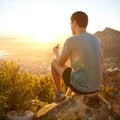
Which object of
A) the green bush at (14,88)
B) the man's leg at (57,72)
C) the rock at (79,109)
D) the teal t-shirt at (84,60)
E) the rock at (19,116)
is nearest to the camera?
the teal t-shirt at (84,60)

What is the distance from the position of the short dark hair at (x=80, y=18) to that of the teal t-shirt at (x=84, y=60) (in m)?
0.26

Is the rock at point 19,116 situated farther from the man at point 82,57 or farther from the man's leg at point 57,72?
the man at point 82,57

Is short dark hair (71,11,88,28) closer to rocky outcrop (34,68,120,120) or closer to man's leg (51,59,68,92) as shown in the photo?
man's leg (51,59,68,92)

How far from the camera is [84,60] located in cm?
690

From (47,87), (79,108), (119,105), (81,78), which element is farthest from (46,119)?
(47,87)

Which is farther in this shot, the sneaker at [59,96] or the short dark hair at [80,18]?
the sneaker at [59,96]

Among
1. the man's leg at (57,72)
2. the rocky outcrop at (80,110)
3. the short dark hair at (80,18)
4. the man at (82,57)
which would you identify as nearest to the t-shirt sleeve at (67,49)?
the man at (82,57)

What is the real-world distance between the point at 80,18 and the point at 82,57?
1.00m

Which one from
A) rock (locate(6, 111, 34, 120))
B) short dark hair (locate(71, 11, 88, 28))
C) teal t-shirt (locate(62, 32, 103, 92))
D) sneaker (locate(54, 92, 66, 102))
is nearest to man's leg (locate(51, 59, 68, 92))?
sneaker (locate(54, 92, 66, 102))

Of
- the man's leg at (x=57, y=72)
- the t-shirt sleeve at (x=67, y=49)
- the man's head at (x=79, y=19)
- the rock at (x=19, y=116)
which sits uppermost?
the man's head at (x=79, y=19)

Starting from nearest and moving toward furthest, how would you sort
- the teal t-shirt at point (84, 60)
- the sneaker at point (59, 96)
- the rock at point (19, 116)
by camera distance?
the teal t-shirt at point (84, 60) → the rock at point (19, 116) → the sneaker at point (59, 96)

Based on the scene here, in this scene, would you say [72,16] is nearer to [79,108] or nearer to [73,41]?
[73,41]

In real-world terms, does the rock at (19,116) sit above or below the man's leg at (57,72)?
below

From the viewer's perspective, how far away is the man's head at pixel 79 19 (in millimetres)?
6941
